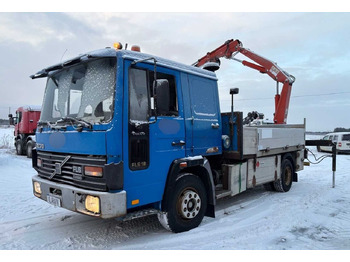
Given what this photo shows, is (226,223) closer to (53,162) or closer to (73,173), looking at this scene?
(73,173)

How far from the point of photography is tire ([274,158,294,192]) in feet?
23.1

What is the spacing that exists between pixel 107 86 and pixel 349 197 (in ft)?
21.0

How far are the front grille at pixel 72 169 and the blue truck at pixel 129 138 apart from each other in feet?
0.04

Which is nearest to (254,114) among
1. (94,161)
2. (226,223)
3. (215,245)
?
(226,223)

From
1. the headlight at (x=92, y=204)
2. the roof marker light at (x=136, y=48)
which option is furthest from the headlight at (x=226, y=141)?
the headlight at (x=92, y=204)

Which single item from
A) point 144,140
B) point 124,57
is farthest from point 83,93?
point 144,140

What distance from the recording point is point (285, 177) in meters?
7.39

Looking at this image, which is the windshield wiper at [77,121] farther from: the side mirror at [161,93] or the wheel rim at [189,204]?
the wheel rim at [189,204]

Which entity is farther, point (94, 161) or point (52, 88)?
point (52, 88)

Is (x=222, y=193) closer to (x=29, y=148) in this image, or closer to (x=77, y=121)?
(x=77, y=121)

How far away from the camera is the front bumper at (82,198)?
3.20 m

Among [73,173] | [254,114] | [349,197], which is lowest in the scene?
[349,197]

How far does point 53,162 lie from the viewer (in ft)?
13.0

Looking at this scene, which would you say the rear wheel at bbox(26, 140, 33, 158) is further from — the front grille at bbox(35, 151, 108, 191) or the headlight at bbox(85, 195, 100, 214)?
the headlight at bbox(85, 195, 100, 214)
